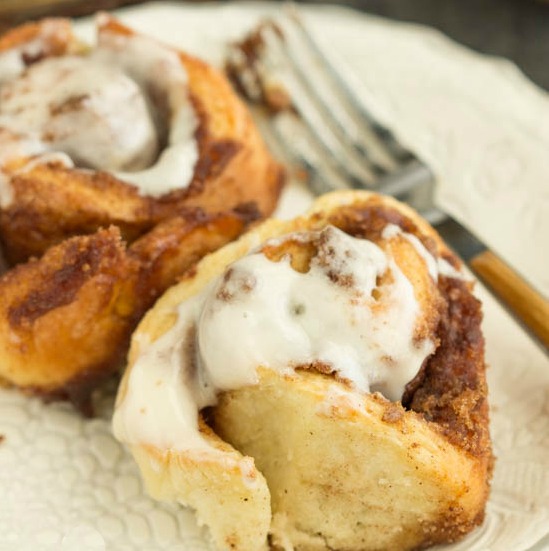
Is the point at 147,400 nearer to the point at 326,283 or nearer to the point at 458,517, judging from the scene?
the point at 326,283

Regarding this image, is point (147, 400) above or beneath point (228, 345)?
beneath

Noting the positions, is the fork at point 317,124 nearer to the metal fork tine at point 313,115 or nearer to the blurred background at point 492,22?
the metal fork tine at point 313,115

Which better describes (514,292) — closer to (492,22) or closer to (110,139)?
(110,139)

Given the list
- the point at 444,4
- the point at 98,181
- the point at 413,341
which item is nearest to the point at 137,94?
the point at 98,181

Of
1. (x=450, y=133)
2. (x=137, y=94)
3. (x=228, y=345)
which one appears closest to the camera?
(x=228, y=345)

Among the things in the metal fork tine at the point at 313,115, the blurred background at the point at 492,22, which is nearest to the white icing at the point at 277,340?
the metal fork tine at the point at 313,115

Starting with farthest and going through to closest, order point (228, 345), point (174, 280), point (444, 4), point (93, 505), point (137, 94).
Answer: point (444, 4), point (137, 94), point (174, 280), point (93, 505), point (228, 345)
